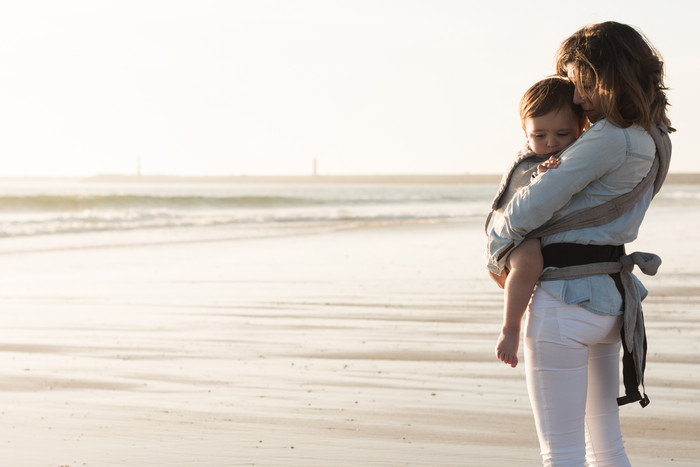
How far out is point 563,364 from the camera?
2443 mm

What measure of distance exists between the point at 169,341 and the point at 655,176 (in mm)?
4974

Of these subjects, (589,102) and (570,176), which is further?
(589,102)

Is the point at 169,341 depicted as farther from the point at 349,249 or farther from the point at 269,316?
the point at 349,249

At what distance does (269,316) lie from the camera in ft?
26.5

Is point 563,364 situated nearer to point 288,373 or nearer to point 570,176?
point 570,176

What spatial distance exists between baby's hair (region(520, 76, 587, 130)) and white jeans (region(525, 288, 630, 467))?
1.63 ft

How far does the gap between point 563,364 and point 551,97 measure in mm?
722

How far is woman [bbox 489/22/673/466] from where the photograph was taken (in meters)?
2.39

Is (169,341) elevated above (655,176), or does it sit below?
below

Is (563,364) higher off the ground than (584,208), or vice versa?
(584,208)

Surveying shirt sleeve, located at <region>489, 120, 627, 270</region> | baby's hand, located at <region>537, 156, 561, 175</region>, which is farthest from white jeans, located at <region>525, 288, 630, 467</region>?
baby's hand, located at <region>537, 156, 561, 175</region>

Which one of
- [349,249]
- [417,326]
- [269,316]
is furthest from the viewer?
[349,249]

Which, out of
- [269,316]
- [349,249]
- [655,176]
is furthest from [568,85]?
[349,249]

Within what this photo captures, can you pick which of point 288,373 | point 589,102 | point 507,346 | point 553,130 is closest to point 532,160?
point 553,130
